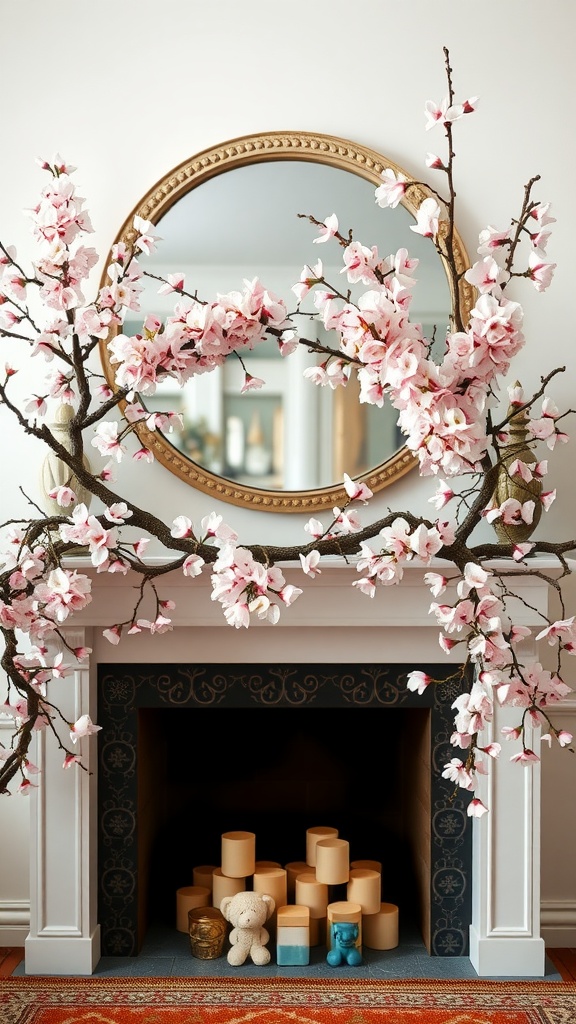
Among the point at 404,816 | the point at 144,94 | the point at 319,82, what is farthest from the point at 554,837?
the point at 144,94

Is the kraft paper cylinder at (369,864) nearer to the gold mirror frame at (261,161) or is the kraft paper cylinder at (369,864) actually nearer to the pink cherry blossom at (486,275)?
the gold mirror frame at (261,161)

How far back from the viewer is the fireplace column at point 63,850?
247 centimetres

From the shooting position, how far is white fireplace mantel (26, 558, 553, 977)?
8.06ft

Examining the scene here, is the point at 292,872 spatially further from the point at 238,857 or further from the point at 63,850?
the point at 63,850

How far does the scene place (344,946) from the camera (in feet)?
8.30

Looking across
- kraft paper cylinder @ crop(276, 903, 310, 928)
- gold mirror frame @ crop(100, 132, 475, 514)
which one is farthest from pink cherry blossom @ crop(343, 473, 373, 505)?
kraft paper cylinder @ crop(276, 903, 310, 928)

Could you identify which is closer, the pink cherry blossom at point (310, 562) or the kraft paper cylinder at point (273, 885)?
the pink cherry blossom at point (310, 562)

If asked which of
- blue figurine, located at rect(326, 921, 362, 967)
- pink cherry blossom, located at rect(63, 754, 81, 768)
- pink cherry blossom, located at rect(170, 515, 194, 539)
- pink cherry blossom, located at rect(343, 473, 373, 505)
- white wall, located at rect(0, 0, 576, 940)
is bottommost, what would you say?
blue figurine, located at rect(326, 921, 362, 967)

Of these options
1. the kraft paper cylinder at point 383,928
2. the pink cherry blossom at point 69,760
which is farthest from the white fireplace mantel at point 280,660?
the kraft paper cylinder at point 383,928

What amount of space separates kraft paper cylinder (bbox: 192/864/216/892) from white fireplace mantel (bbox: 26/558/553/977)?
14.6 inches

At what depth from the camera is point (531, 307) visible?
271cm

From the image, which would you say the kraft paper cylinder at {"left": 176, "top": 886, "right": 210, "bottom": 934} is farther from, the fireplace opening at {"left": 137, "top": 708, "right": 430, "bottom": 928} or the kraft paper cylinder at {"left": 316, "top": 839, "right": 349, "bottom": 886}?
the kraft paper cylinder at {"left": 316, "top": 839, "right": 349, "bottom": 886}

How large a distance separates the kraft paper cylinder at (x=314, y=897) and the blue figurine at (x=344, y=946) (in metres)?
0.11

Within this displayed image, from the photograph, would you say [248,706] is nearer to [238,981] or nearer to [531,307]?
[238,981]
